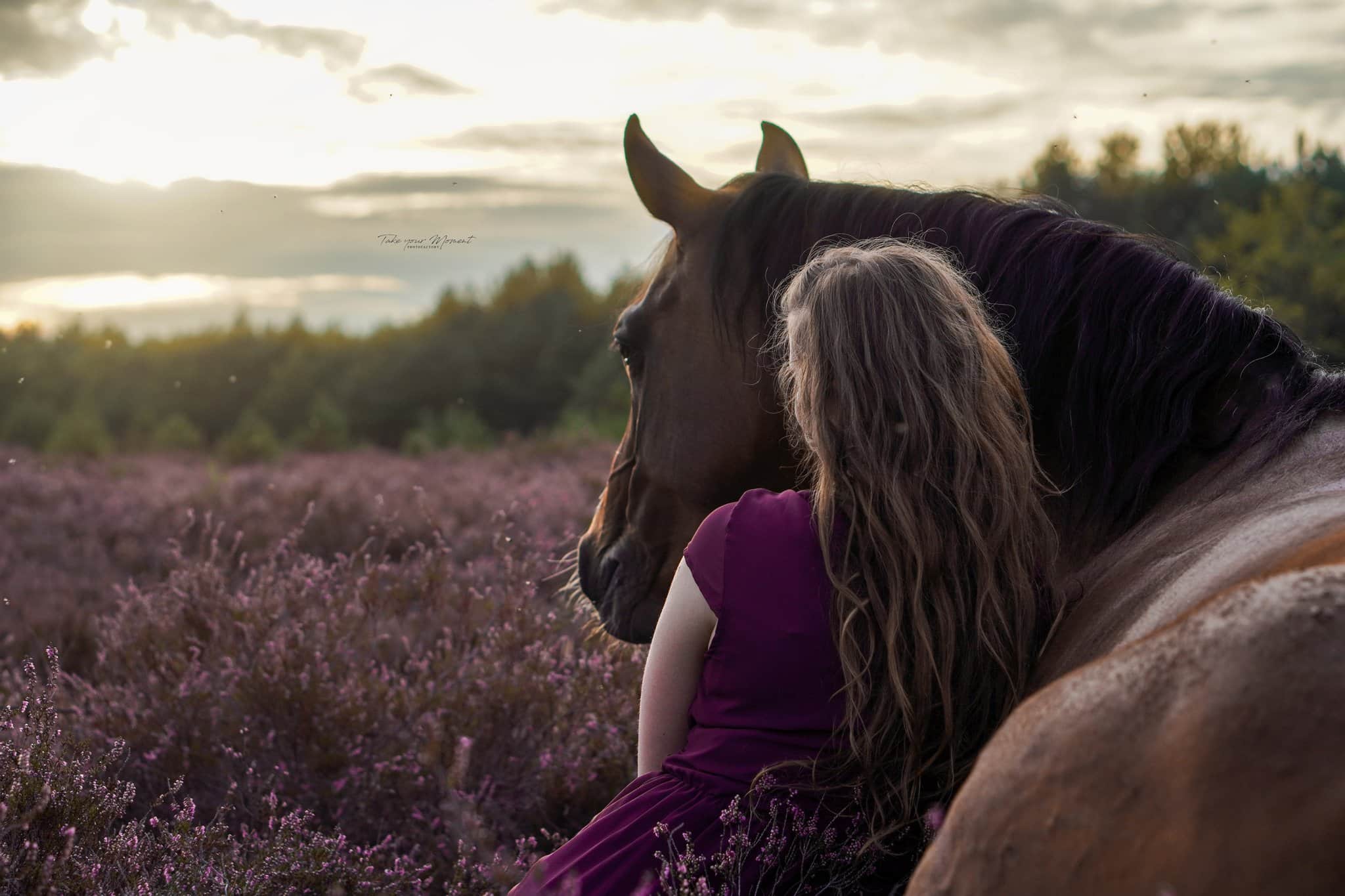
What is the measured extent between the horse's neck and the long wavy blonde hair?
0.35ft

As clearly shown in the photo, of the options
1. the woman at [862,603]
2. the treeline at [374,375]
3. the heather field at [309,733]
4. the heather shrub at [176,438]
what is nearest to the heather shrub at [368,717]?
the heather field at [309,733]

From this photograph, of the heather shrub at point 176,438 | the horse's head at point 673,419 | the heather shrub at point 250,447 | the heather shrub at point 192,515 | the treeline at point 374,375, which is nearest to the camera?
the horse's head at point 673,419

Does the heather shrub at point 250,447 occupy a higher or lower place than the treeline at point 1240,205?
lower

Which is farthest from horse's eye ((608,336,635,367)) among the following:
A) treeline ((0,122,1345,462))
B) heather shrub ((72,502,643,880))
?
treeline ((0,122,1345,462))

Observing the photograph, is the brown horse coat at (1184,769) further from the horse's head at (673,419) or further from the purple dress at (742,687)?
the horse's head at (673,419)

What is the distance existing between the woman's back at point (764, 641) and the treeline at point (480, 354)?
17.1 metres

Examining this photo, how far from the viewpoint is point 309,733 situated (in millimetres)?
3531

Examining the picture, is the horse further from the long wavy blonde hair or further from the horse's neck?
the long wavy blonde hair

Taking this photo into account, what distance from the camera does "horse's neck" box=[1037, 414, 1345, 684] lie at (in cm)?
157

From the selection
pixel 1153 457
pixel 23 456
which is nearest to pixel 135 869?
pixel 1153 457

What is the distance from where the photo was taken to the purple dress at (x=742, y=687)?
1825 millimetres

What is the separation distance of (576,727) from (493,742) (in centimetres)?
29

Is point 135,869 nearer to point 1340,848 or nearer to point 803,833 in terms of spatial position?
point 803,833

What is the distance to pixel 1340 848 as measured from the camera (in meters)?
0.94
